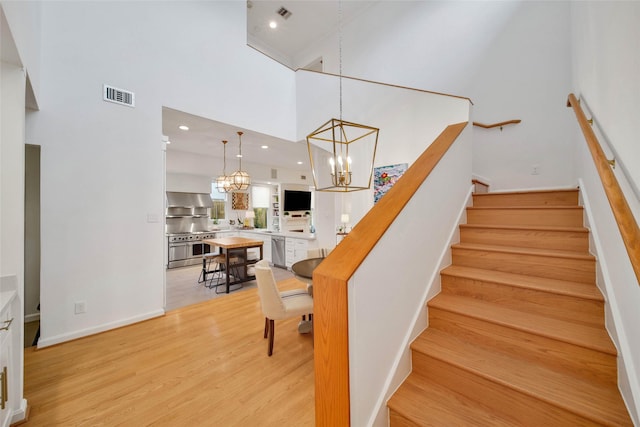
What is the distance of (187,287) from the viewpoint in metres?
4.77

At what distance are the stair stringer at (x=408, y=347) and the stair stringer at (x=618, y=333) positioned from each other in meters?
0.87

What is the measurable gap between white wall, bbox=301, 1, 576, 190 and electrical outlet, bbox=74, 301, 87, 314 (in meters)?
5.85

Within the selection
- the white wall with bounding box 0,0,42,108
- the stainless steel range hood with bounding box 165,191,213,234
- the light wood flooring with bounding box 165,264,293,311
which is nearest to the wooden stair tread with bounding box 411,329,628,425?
the white wall with bounding box 0,0,42,108

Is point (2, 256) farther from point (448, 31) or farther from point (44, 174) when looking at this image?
point (448, 31)

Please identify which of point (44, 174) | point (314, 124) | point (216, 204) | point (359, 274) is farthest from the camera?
point (216, 204)

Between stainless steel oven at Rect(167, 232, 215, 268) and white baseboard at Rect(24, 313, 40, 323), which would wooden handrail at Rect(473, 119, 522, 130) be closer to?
stainless steel oven at Rect(167, 232, 215, 268)

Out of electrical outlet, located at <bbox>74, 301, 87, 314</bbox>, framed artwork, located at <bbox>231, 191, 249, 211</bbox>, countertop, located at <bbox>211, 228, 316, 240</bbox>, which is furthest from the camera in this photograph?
framed artwork, located at <bbox>231, 191, 249, 211</bbox>

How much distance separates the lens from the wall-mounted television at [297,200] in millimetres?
8023

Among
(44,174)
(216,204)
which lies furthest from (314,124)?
(216,204)

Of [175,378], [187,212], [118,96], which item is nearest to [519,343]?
[175,378]

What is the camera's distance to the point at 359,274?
117 centimetres

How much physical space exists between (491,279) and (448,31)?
184 inches

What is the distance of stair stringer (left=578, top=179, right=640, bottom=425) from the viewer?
3.34 feet

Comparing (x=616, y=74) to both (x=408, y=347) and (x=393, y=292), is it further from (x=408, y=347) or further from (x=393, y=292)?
(x=408, y=347)
